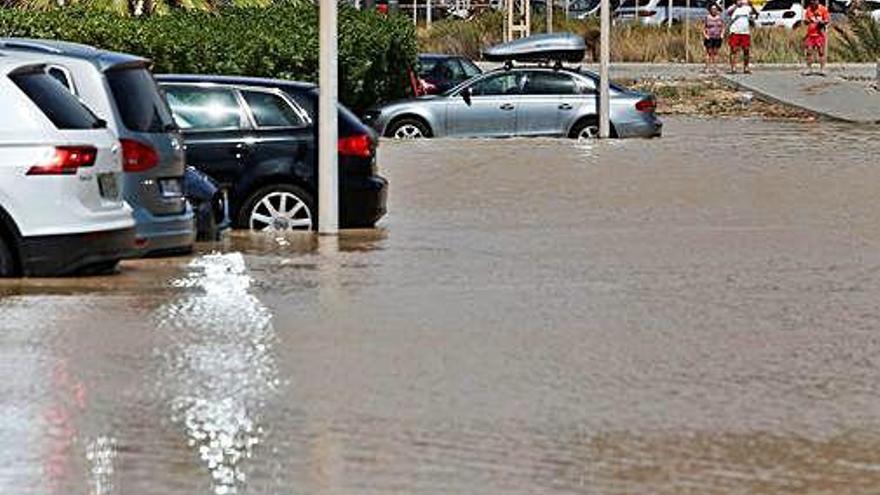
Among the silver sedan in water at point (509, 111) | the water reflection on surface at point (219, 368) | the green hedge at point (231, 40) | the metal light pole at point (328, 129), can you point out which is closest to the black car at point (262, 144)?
the metal light pole at point (328, 129)

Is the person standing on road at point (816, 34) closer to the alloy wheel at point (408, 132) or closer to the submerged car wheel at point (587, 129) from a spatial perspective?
the submerged car wheel at point (587, 129)

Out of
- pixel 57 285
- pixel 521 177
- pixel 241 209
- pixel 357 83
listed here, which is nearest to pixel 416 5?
pixel 357 83

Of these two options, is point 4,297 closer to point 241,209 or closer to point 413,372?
point 413,372

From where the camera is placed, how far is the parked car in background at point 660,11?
2808 inches

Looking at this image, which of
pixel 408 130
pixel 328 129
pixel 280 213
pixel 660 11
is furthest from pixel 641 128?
pixel 660 11

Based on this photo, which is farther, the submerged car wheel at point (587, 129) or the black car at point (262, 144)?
the submerged car wheel at point (587, 129)

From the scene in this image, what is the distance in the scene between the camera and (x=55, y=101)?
47.3ft

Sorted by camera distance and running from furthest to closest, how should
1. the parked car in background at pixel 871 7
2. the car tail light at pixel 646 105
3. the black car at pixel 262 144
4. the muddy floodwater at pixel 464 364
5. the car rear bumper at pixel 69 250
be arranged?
the parked car in background at pixel 871 7 → the car tail light at pixel 646 105 → the black car at pixel 262 144 → the car rear bumper at pixel 69 250 → the muddy floodwater at pixel 464 364

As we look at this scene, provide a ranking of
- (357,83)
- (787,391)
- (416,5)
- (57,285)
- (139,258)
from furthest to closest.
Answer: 1. (416,5)
2. (357,83)
3. (139,258)
4. (57,285)
5. (787,391)

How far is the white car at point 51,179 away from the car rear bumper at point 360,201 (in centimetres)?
536

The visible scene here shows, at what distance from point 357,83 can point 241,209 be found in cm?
1449

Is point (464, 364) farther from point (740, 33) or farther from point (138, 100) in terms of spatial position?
point (740, 33)

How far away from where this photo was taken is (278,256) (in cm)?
1773

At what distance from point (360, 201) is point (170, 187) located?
4.18 m
